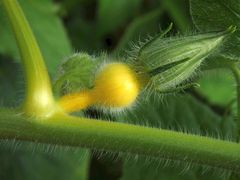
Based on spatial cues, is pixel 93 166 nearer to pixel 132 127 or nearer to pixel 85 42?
pixel 85 42

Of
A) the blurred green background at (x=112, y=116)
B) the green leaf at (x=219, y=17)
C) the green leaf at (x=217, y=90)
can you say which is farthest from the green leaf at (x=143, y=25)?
the green leaf at (x=219, y=17)

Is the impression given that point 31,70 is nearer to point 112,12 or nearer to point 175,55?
point 175,55

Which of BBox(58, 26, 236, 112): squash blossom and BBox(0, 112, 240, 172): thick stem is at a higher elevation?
BBox(58, 26, 236, 112): squash blossom

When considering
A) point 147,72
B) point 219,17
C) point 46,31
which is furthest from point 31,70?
point 46,31

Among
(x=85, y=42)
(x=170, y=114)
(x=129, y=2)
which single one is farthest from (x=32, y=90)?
(x=85, y=42)

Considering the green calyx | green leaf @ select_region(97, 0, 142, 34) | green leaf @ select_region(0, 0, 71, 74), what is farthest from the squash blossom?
green leaf @ select_region(97, 0, 142, 34)

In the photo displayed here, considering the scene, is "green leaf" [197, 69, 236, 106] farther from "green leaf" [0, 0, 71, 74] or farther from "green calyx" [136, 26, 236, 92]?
"green calyx" [136, 26, 236, 92]
